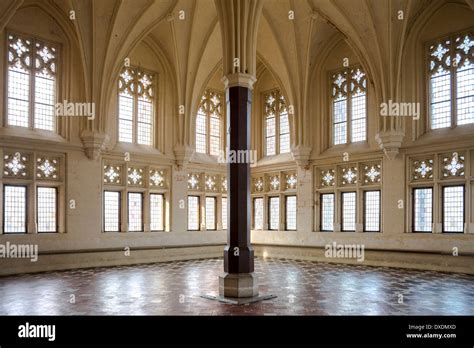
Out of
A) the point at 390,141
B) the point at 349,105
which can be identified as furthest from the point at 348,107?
the point at 390,141

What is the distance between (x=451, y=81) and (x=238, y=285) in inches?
451

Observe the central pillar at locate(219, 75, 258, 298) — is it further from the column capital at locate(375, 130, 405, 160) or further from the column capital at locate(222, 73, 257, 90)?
the column capital at locate(375, 130, 405, 160)

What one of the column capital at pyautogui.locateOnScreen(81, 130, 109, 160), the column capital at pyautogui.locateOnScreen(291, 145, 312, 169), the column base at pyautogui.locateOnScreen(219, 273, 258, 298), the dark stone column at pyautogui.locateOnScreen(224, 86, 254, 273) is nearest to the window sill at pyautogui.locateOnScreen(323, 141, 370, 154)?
the column capital at pyautogui.locateOnScreen(291, 145, 312, 169)

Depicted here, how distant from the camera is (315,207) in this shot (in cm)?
2025

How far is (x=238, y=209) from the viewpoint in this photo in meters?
10.9

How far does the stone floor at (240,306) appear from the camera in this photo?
9531mm

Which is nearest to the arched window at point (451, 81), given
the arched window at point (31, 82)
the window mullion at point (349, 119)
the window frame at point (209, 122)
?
the window mullion at point (349, 119)

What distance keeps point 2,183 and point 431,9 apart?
649 inches

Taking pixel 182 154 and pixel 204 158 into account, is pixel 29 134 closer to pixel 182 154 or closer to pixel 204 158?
pixel 182 154

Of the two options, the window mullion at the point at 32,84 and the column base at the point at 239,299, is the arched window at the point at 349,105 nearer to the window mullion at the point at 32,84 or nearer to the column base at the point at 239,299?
the column base at the point at 239,299

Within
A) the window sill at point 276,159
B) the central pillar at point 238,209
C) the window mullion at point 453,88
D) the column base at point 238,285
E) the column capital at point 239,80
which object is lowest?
the column base at point 238,285

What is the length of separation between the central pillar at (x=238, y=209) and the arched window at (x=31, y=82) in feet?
29.6

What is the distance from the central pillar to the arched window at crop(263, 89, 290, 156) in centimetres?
1082
